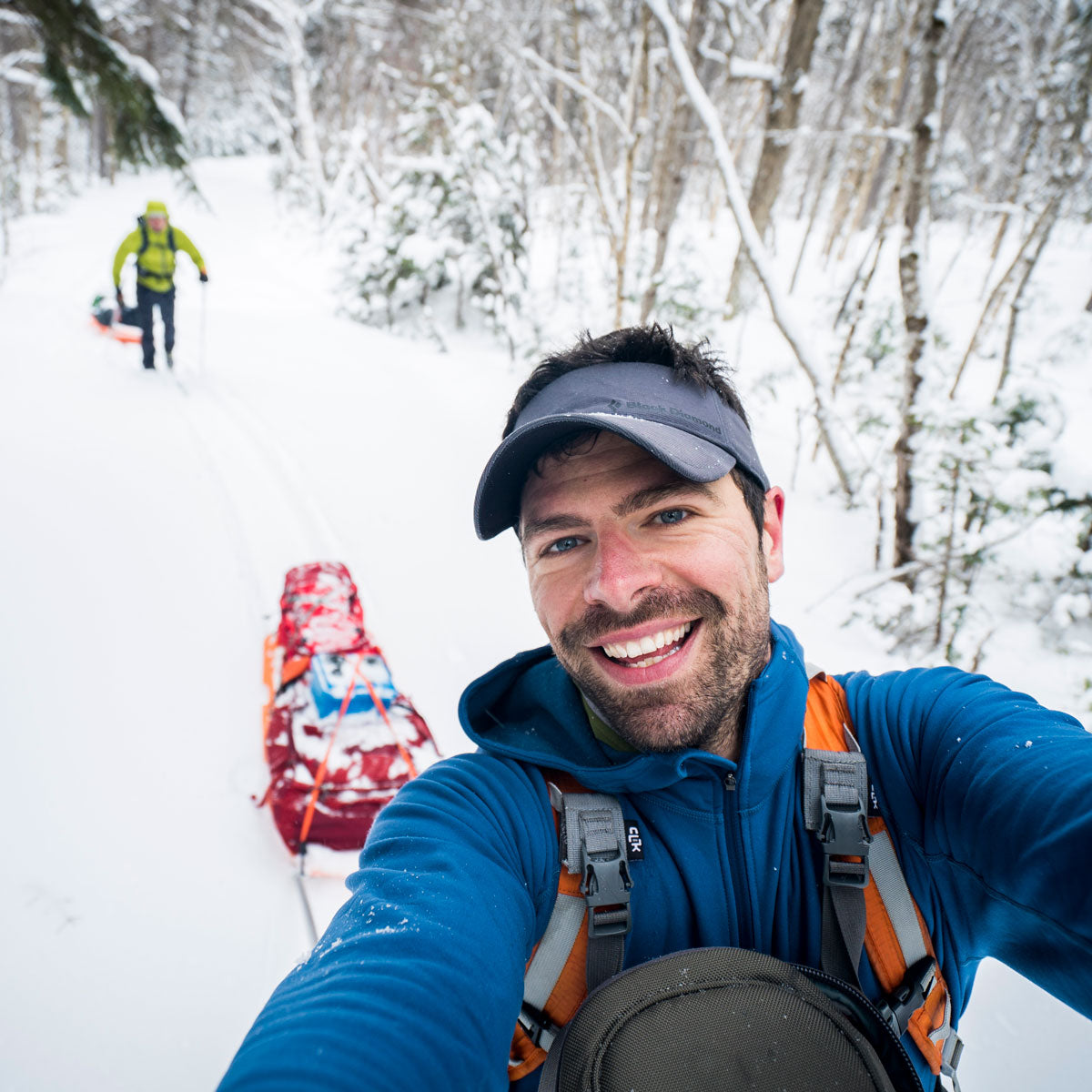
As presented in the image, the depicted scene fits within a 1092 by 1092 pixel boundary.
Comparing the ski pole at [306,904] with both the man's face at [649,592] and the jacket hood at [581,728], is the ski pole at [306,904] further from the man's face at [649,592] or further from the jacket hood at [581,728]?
the man's face at [649,592]

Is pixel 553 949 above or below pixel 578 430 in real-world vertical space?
below

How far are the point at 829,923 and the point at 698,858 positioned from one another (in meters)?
0.24

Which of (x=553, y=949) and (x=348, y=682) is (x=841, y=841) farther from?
(x=348, y=682)

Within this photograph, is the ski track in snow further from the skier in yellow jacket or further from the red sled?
the skier in yellow jacket

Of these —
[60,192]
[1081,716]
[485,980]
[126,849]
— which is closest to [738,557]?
[485,980]

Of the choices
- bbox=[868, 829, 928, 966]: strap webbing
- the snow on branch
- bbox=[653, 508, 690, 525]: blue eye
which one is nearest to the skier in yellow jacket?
the snow on branch

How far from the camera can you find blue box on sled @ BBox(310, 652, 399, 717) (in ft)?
8.48

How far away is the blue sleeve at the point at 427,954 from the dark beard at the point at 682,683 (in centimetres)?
23

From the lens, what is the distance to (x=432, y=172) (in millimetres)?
9688

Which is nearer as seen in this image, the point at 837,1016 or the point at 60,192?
the point at 837,1016

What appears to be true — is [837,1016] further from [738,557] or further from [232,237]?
[232,237]

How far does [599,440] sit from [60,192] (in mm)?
29500

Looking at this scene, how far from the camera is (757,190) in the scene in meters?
6.90

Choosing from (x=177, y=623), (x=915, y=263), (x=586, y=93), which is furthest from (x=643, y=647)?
(x=586, y=93)
